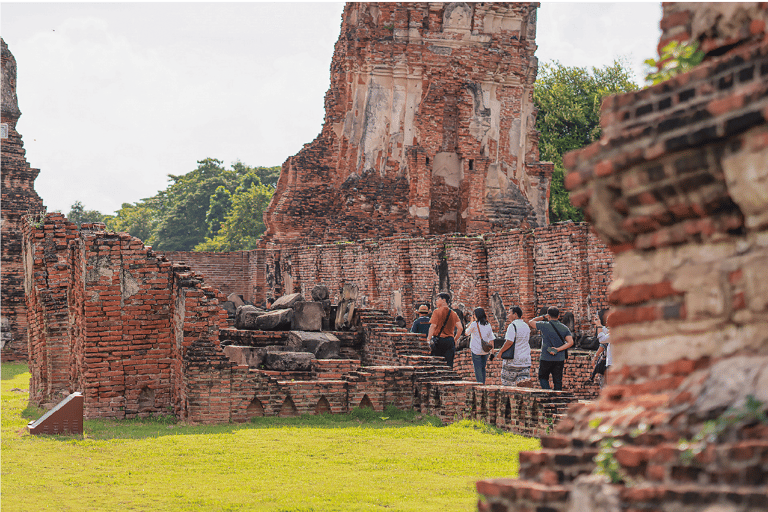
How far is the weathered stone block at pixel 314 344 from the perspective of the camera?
1206 cm

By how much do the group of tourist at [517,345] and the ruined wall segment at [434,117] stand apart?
43.9ft

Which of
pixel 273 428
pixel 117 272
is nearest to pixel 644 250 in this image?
pixel 273 428

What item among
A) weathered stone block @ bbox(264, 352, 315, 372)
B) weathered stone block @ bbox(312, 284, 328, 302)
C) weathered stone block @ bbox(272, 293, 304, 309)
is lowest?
weathered stone block @ bbox(264, 352, 315, 372)

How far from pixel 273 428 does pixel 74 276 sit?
3.65 m

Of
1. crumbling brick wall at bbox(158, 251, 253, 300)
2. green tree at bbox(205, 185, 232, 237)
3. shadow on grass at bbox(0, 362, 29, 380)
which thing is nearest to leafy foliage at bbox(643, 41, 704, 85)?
shadow on grass at bbox(0, 362, 29, 380)

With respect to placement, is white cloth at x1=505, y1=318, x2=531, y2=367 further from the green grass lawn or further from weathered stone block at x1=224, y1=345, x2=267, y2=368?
weathered stone block at x1=224, y1=345, x2=267, y2=368

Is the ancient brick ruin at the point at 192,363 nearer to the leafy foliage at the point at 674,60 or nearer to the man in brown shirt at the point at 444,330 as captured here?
the man in brown shirt at the point at 444,330

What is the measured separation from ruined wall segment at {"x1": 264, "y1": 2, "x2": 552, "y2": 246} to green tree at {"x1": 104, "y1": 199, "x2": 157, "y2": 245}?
91.4 ft

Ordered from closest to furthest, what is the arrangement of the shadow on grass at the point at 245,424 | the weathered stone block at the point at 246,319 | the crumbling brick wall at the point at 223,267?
1. the shadow on grass at the point at 245,424
2. the weathered stone block at the point at 246,319
3. the crumbling brick wall at the point at 223,267

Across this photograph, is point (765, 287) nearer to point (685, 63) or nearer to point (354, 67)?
point (685, 63)

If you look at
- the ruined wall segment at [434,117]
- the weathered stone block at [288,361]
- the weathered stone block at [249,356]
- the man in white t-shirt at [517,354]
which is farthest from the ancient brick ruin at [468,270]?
the weathered stone block at [249,356]

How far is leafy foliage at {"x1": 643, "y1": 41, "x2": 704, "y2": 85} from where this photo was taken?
311cm

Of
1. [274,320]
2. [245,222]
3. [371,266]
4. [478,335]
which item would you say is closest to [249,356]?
[274,320]

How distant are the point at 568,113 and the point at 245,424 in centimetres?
2464
